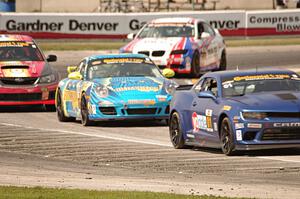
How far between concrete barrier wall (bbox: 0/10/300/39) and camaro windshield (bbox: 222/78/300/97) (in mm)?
28513

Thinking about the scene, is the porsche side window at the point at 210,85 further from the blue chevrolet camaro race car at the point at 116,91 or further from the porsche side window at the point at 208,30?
the porsche side window at the point at 208,30

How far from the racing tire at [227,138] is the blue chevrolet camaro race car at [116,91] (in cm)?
460

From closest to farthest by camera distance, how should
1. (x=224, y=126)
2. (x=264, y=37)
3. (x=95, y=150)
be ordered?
(x=224, y=126) < (x=95, y=150) < (x=264, y=37)

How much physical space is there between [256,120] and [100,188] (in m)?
3.45

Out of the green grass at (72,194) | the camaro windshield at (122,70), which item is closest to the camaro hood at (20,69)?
the camaro windshield at (122,70)

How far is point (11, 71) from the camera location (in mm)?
23406

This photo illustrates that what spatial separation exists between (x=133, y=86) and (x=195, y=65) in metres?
10.2

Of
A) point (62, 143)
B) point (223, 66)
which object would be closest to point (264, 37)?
point (223, 66)

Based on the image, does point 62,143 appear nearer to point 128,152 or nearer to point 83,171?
point 128,152

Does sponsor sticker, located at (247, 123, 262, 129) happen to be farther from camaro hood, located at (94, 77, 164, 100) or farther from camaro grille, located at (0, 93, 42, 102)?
camaro grille, located at (0, 93, 42, 102)

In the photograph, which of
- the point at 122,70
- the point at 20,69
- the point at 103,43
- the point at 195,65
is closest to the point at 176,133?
the point at 122,70

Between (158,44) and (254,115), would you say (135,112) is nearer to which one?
(254,115)

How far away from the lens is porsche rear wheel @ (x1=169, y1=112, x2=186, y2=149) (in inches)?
666

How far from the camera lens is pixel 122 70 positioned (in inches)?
834
